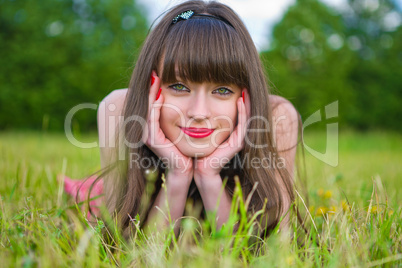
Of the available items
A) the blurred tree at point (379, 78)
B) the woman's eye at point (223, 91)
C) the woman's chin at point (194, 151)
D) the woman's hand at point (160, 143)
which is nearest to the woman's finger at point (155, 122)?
the woman's hand at point (160, 143)

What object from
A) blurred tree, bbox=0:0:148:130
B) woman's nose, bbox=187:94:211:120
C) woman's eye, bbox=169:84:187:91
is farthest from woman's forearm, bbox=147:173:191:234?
blurred tree, bbox=0:0:148:130

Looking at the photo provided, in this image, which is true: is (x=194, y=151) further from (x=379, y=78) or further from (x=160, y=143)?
(x=379, y=78)

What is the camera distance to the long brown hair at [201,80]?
1781mm

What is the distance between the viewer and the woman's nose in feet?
5.79

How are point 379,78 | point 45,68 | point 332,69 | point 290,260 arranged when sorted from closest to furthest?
Result: point 290,260 → point 45,68 → point 332,69 → point 379,78

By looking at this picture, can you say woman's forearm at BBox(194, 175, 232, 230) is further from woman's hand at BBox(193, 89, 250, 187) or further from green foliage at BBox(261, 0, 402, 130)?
green foliage at BBox(261, 0, 402, 130)

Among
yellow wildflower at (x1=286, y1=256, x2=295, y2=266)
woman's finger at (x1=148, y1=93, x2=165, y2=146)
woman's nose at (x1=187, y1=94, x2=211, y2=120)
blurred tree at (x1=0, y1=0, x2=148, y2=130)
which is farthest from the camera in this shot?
blurred tree at (x1=0, y1=0, x2=148, y2=130)

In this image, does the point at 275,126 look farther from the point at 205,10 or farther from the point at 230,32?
the point at 205,10

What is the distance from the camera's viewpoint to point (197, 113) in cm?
176

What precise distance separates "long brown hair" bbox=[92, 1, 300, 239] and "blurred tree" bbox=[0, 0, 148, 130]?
34.4 ft

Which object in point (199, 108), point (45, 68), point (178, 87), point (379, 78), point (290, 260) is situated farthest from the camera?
point (379, 78)

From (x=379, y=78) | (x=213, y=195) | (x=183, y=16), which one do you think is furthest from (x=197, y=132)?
(x=379, y=78)

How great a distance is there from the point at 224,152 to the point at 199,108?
276 mm

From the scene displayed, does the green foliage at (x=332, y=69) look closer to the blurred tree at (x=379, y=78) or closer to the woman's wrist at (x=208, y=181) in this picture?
the blurred tree at (x=379, y=78)
